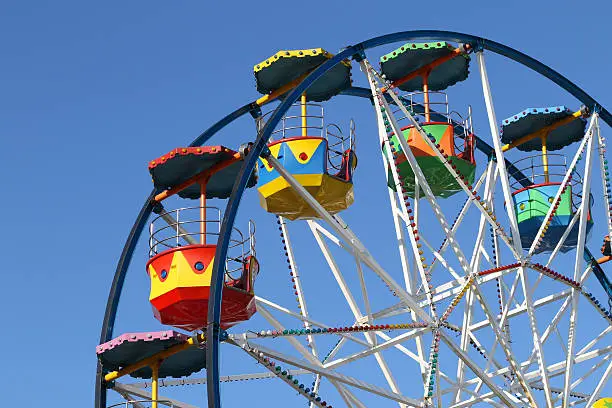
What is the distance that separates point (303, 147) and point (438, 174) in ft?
12.7

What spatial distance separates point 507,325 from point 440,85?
224 inches

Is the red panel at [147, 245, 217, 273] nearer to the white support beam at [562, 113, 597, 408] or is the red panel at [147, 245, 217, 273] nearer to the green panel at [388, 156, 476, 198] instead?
the green panel at [388, 156, 476, 198]

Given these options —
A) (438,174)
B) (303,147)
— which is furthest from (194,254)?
(438,174)

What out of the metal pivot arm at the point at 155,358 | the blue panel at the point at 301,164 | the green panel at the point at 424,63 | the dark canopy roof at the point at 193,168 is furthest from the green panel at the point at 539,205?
the metal pivot arm at the point at 155,358

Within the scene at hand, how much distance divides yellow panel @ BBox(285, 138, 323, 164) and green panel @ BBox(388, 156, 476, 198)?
308cm

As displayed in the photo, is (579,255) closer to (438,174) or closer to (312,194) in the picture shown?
(438,174)

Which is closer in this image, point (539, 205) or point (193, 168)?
point (193, 168)

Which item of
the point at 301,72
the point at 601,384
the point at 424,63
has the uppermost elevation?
the point at 424,63

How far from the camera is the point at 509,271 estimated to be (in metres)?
33.7

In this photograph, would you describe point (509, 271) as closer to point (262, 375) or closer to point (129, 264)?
point (262, 375)

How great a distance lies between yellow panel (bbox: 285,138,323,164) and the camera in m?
33.3

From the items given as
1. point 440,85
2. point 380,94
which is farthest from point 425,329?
point 440,85

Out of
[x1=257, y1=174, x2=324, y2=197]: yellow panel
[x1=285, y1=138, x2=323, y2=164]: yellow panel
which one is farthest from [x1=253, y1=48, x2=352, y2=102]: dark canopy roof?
[x1=257, y1=174, x2=324, y2=197]: yellow panel

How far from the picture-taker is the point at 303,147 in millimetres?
33312
